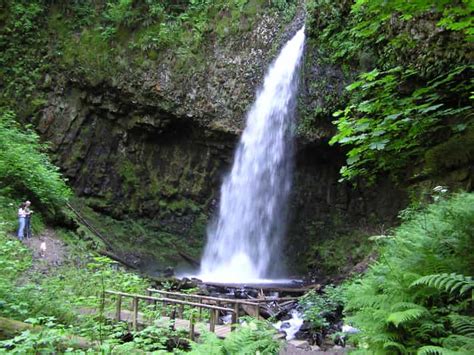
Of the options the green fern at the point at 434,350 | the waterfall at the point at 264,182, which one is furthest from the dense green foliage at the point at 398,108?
the waterfall at the point at 264,182

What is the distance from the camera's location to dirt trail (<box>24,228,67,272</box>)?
1017 cm

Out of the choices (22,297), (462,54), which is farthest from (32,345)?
(462,54)

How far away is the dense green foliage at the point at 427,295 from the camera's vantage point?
2.82 m

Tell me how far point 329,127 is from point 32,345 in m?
11.9

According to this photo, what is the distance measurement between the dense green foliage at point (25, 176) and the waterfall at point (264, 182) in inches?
223

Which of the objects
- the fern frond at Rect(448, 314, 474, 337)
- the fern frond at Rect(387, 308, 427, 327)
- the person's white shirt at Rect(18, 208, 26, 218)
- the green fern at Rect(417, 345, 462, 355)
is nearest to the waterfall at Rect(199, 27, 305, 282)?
the person's white shirt at Rect(18, 208, 26, 218)

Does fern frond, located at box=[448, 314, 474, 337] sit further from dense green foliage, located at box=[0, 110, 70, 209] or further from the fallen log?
dense green foliage, located at box=[0, 110, 70, 209]

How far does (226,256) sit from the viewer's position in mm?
15938

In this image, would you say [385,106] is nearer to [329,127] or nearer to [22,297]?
[22,297]

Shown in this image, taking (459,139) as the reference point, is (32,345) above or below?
below

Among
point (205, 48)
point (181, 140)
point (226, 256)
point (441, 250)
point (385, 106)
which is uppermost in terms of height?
point (205, 48)

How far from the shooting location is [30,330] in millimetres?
4539

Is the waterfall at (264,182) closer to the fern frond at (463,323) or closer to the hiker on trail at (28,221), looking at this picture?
the hiker on trail at (28,221)

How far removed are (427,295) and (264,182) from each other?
12590 mm
